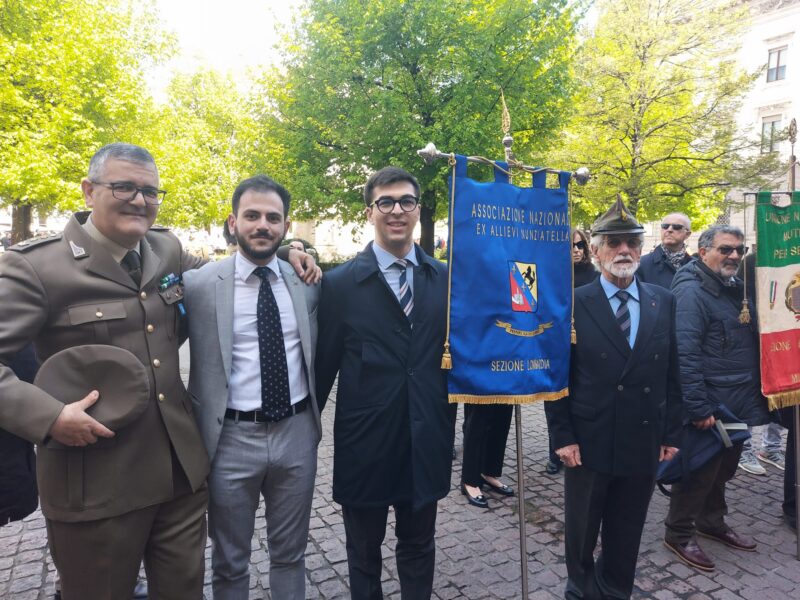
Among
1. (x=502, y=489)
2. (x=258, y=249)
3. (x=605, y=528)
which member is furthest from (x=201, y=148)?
(x=605, y=528)

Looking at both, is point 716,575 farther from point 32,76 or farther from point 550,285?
point 32,76

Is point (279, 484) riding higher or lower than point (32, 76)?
lower

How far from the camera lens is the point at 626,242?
10.1ft

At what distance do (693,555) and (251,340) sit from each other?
3.35m

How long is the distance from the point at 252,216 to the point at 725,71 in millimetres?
19063

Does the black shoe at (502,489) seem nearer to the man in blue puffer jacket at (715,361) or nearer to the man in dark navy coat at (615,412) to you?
the man in blue puffer jacket at (715,361)

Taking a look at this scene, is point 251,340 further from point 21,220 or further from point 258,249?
point 21,220

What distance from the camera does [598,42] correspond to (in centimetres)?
1786

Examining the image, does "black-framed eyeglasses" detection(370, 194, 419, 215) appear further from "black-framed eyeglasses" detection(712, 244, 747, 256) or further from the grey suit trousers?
"black-framed eyeglasses" detection(712, 244, 747, 256)

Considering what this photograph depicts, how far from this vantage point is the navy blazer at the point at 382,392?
2.76m

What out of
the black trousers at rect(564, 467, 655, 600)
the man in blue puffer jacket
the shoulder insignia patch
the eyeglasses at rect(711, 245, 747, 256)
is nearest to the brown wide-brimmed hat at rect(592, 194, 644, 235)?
the man in blue puffer jacket

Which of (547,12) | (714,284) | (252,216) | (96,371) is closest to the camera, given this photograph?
(96,371)

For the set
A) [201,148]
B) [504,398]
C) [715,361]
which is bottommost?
[504,398]

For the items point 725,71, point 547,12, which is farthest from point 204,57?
point 725,71
